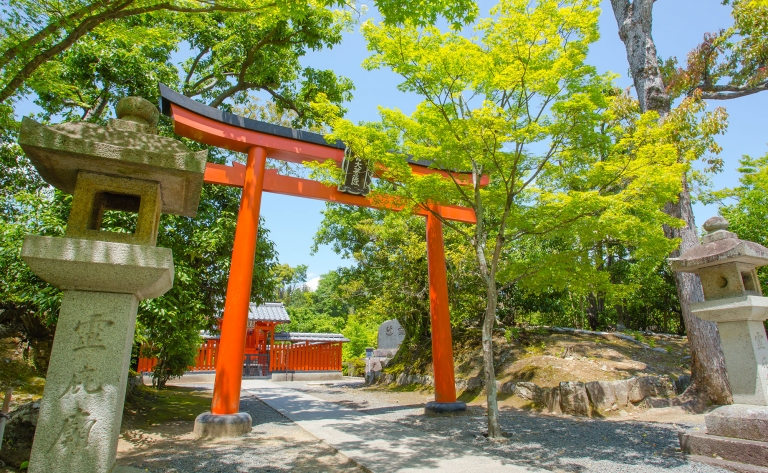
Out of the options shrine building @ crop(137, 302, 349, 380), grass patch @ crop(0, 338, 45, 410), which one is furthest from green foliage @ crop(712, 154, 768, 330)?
grass patch @ crop(0, 338, 45, 410)

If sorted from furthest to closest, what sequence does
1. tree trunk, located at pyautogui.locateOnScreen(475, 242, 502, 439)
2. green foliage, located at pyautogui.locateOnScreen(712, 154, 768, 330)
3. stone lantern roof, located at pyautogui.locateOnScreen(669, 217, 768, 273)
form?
green foliage, located at pyautogui.locateOnScreen(712, 154, 768, 330)
tree trunk, located at pyautogui.locateOnScreen(475, 242, 502, 439)
stone lantern roof, located at pyautogui.locateOnScreen(669, 217, 768, 273)

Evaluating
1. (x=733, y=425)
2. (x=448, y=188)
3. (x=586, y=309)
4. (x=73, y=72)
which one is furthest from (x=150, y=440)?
(x=586, y=309)

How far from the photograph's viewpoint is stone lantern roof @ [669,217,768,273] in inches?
196

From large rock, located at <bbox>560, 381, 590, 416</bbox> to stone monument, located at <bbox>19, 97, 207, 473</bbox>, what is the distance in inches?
296

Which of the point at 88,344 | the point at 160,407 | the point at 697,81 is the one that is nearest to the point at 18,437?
the point at 88,344

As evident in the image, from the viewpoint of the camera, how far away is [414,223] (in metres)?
12.8

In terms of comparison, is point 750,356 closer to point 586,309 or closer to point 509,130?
point 509,130

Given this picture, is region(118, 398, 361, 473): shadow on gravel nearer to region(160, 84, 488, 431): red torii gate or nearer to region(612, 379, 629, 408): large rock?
region(160, 84, 488, 431): red torii gate

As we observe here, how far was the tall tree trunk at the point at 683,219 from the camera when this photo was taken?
780 centimetres

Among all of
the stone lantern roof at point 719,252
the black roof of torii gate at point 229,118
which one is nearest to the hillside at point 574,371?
the stone lantern roof at point 719,252

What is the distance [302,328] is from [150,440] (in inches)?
1019

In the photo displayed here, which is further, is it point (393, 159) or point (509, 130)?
point (393, 159)

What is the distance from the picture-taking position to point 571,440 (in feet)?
18.8

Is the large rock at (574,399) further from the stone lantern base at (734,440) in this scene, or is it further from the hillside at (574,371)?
the stone lantern base at (734,440)
